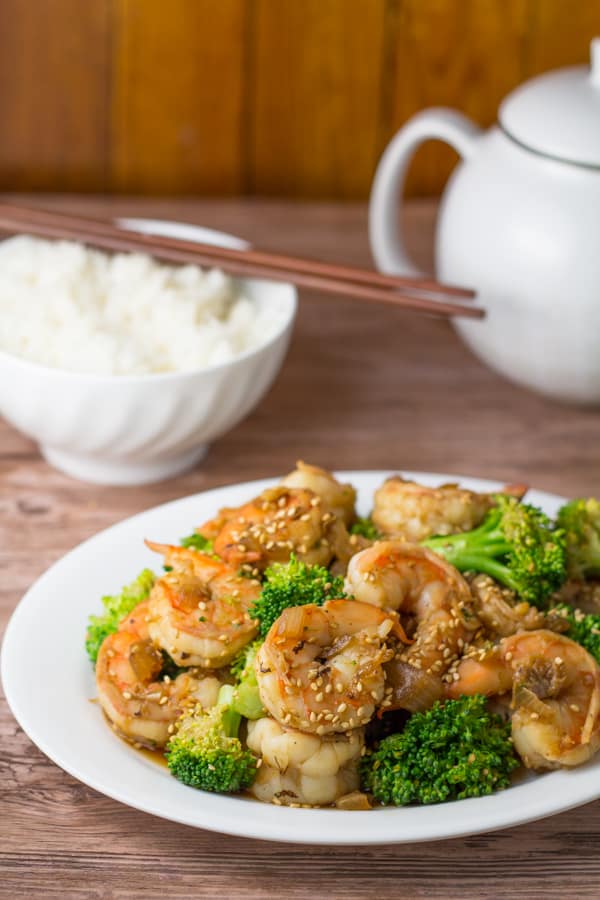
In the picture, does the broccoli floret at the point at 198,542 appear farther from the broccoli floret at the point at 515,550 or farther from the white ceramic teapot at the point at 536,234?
the white ceramic teapot at the point at 536,234

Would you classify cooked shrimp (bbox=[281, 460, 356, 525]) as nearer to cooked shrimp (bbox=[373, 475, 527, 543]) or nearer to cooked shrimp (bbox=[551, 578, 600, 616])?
cooked shrimp (bbox=[373, 475, 527, 543])

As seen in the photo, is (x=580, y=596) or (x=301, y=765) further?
(x=580, y=596)

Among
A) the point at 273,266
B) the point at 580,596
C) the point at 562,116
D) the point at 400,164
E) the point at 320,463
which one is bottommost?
the point at 320,463

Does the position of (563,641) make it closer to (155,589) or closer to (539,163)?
(155,589)

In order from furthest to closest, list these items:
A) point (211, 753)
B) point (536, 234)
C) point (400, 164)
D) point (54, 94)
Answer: point (54, 94)
point (400, 164)
point (536, 234)
point (211, 753)

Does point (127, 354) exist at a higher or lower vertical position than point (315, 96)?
lower

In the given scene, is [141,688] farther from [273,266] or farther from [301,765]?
[273,266]

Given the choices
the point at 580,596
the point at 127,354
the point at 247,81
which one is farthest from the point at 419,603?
the point at 247,81

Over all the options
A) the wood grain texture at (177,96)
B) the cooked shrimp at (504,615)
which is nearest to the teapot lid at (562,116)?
the cooked shrimp at (504,615)
